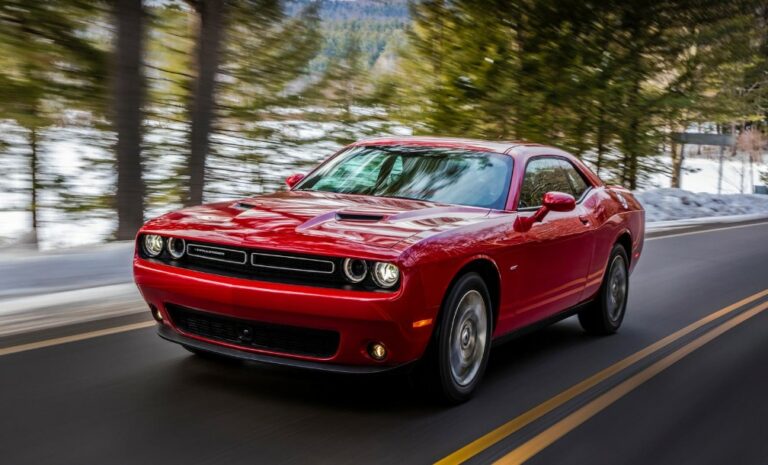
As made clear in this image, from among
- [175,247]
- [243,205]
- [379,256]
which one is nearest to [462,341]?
[379,256]

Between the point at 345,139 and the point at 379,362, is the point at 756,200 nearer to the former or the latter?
the point at 345,139

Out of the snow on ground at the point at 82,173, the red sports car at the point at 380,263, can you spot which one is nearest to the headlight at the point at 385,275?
the red sports car at the point at 380,263

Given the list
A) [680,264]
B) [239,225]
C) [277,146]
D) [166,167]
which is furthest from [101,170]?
[239,225]

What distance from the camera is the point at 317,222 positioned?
5.13 m

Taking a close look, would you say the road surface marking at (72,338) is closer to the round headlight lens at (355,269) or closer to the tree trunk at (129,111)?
the round headlight lens at (355,269)

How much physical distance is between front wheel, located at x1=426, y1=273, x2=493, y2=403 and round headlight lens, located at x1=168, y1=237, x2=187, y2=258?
1439 millimetres

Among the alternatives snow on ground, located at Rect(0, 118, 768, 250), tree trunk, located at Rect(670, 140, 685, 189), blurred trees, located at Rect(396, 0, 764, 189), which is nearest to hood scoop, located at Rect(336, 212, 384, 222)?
snow on ground, located at Rect(0, 118, 768, 250)

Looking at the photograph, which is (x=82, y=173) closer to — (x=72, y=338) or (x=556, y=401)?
(x=72, y=338)

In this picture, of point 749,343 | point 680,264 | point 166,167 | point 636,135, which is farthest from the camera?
point 636,135

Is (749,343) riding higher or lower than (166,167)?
lower

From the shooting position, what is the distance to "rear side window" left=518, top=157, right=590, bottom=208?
251 inches

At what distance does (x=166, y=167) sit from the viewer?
13.9m

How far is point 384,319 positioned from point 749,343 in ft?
13.6

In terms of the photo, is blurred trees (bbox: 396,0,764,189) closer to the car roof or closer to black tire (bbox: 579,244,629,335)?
black tire (bbox: 579,244,629,335)
